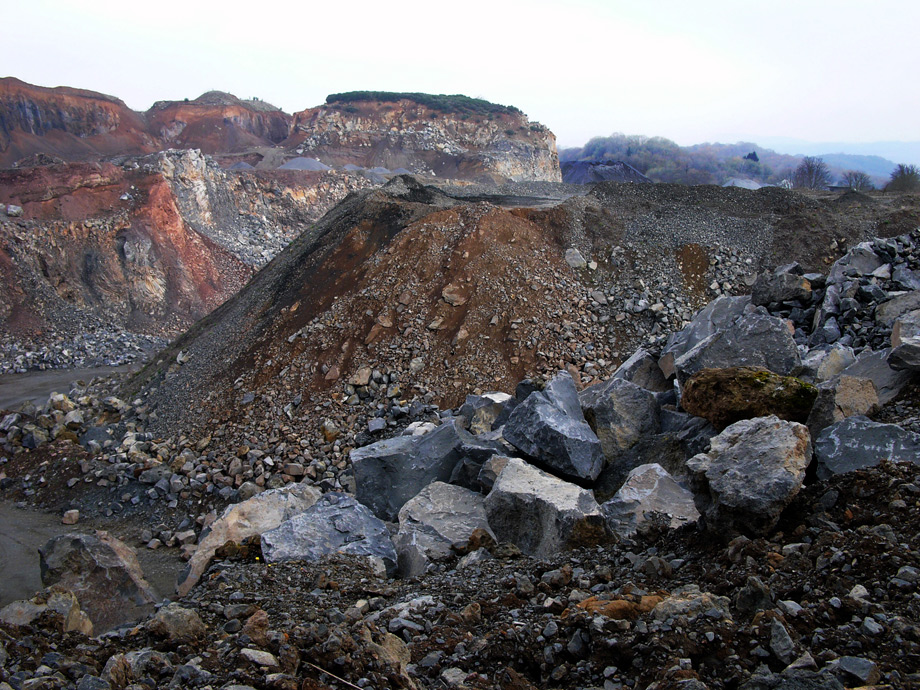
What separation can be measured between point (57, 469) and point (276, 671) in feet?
33.7

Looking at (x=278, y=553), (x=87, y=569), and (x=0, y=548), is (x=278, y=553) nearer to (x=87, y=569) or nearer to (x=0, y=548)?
(x=87, y=569)

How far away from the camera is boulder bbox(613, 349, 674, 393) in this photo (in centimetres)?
770

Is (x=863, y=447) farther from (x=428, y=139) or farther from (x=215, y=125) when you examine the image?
(x=215, y=125)

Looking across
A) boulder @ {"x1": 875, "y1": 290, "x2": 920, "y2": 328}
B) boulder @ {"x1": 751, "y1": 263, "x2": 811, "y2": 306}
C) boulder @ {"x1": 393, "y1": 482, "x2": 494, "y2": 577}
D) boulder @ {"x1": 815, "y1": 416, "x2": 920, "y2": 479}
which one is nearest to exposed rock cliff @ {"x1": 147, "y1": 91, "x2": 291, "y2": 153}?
boulder @ {"x1": 751, "y1": 263, "x2": 811, "y2": 306}

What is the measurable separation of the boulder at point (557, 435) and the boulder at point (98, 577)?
413cm

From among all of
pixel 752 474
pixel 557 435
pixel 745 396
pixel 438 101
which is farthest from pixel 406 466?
pixel 438 101

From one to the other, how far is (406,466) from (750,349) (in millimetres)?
4097

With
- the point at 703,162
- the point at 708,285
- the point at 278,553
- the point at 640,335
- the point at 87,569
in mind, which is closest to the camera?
the point at 278,553

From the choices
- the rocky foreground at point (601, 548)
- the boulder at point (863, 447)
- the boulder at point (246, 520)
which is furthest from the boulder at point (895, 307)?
the boulder at point (246, 520)

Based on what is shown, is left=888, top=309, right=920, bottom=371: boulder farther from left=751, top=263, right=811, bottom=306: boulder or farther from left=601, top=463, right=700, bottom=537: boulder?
left=751, top=263, right=811, bottom=306: boulder

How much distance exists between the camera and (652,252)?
42.9 feet

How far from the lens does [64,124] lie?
43688mm

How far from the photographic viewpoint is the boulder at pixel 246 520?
5684 mm

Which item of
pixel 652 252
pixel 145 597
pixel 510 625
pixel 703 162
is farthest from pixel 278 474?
pixel 703 162
